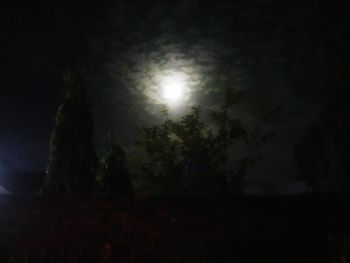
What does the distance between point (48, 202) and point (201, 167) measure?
8.59 metres

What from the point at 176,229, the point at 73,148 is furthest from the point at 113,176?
the point at 176,229

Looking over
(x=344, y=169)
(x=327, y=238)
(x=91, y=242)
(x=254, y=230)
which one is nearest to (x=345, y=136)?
(x=344, y=169)

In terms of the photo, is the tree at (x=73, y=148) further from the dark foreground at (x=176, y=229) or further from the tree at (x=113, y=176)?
the dark foreground at (x=176, y=229)

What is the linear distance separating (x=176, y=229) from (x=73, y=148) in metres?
4.01

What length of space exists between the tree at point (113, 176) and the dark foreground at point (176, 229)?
77.1 inches

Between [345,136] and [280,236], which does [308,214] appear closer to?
[280,236]

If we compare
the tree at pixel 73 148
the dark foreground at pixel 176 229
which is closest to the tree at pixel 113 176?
the tree at pixel 73 148

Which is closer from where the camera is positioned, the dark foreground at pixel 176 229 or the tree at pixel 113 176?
the dark foreground at pixel 176 229

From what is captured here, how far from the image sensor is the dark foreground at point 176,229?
28.6 ft

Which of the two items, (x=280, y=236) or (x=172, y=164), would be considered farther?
(x=172, y=164)

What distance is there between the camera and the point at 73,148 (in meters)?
11.6

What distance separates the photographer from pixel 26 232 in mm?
8656

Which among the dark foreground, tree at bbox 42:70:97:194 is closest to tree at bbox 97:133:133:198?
tree at bbox 42:70:97:194

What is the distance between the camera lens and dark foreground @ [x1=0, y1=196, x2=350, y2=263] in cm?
871
